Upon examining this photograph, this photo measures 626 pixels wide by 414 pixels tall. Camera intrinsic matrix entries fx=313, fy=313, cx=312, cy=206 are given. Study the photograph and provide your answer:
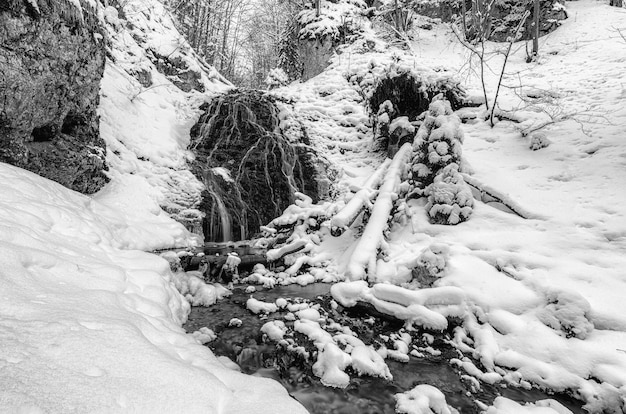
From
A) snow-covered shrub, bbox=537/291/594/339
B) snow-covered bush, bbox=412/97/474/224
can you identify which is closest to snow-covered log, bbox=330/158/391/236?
snow-covered bush, bbox=412/97/474/224

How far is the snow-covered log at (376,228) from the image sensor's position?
5043 millimetres

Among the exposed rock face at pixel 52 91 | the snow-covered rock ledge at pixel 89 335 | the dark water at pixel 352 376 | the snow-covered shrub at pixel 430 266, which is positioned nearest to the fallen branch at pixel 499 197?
the snow-covered shrub at pixel 430 266

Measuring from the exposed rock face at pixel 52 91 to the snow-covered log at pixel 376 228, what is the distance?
567 cm

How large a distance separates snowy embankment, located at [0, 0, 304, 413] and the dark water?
49cm

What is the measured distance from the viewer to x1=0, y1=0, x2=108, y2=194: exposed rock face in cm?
470

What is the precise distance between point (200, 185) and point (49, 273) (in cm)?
612

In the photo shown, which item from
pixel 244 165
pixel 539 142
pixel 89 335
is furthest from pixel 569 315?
pixel 244 165

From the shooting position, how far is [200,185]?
28.2ft

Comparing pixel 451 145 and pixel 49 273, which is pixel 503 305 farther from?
pixel 49 273

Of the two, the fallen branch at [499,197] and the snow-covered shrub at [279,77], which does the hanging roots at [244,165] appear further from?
the snow-covered shrub at [279,77]

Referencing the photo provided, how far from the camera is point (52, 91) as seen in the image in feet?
18.1

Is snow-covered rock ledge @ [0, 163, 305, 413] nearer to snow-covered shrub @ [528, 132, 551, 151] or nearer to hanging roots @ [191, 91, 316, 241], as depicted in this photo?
hanging roots @ [191, 91, 316, 241]

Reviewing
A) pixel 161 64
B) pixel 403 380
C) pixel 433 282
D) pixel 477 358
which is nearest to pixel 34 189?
pixel 403 380

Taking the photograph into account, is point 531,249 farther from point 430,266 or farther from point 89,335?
point 89,335
